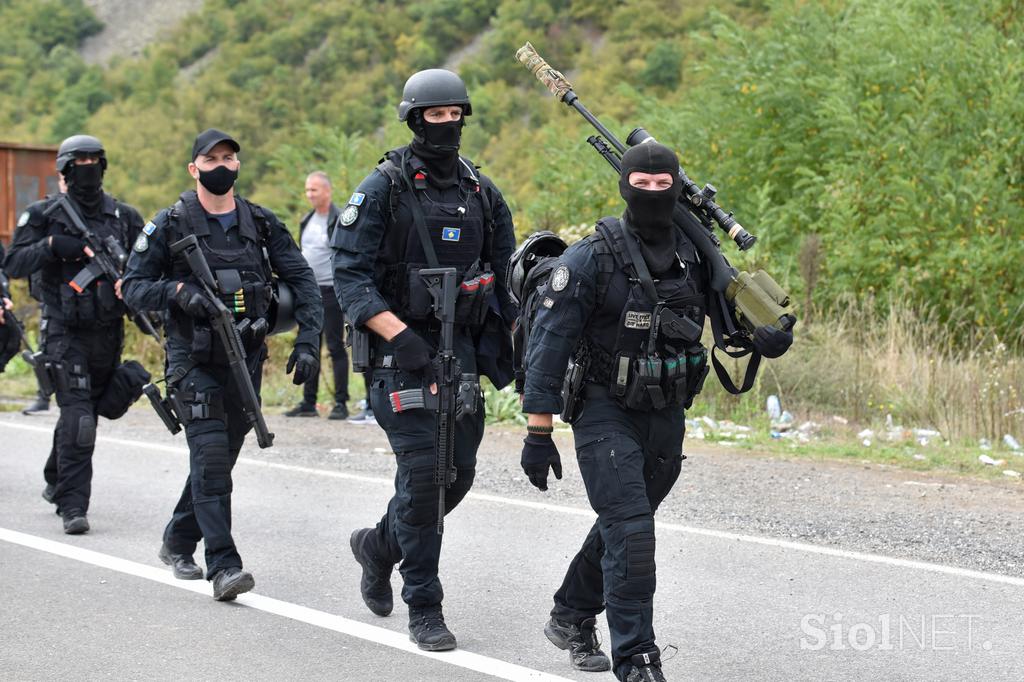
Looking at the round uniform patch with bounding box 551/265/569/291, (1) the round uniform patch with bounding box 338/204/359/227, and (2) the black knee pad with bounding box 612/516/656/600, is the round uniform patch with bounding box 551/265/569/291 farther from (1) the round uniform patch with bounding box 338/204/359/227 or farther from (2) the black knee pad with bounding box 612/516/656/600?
(1) the round uniform patch with bounding box 338/204/359/227

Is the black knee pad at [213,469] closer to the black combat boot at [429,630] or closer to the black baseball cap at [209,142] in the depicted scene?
the black combat boot at [429,630]

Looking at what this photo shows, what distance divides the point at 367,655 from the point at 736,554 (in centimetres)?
231

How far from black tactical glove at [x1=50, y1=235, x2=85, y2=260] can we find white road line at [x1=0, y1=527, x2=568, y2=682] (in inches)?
61.2

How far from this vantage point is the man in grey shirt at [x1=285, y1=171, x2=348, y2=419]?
1201 centimetres

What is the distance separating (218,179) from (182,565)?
1824mm

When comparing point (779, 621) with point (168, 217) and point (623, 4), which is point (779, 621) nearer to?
point (168, 217)

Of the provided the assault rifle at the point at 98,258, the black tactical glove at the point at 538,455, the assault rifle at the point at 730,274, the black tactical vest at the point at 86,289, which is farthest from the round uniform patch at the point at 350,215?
the black tactical vest at the point at 86,289

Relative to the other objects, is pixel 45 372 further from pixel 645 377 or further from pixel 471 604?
pixel 645 377

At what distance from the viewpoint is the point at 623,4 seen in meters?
66.8

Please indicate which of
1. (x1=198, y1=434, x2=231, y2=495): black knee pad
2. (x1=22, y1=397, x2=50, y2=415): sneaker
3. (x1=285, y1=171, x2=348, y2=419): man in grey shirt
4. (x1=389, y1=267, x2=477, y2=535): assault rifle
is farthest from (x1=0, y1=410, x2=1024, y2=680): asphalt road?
(x1=22, y1=397, x2=50, y2=415): sneaker

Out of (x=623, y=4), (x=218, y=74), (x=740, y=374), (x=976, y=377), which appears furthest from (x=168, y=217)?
(x=218, y=74)

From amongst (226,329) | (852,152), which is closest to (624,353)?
(226,329)

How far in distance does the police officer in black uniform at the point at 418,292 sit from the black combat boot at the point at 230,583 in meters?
0.67

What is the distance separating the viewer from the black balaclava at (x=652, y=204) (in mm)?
4785
